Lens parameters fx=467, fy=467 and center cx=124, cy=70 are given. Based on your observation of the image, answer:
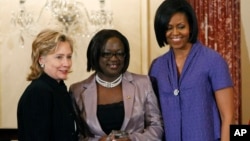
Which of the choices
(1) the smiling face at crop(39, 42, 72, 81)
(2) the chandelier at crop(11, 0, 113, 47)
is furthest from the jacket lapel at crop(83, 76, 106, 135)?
(2) the chandelier at crop(11, 0, 113, 47)

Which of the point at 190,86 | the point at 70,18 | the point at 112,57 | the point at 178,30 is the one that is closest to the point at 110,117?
the point at 112,57

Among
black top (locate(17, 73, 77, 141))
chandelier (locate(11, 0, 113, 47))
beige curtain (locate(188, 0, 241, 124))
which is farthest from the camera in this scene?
chandelier (locate(11, 0, 113, 47))

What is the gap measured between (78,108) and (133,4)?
7.99ft

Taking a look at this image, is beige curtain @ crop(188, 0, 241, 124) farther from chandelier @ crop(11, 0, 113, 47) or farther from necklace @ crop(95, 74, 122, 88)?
necklace @ crop(95, 74, 122, 88)

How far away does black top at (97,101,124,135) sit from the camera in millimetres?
2539

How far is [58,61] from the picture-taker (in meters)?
Answer: 2.40

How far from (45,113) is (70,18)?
2.65m

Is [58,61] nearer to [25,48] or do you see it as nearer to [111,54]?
[111,54]

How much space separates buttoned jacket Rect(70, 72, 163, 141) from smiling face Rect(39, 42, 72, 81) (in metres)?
0.24

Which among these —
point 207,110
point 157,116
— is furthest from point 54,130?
point 207,110

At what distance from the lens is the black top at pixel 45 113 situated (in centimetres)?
224

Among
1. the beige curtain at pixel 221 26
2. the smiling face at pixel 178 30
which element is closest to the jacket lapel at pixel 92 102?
the smiling face at pixel 178 30

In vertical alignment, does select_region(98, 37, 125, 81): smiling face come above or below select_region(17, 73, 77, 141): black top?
above

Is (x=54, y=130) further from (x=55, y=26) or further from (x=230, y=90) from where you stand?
(x=55, y=26)
